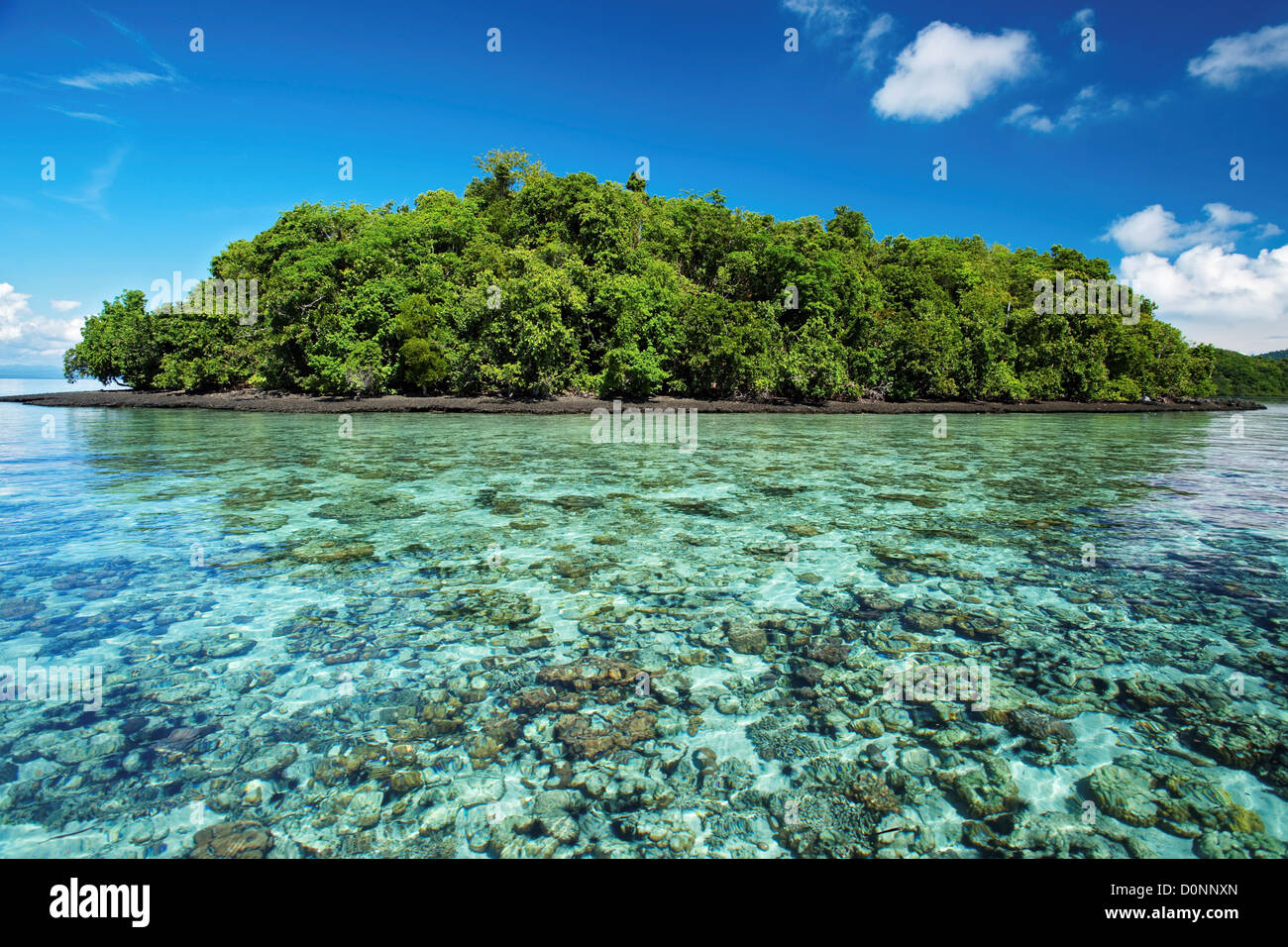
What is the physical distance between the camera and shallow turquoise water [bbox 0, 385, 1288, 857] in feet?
11.6

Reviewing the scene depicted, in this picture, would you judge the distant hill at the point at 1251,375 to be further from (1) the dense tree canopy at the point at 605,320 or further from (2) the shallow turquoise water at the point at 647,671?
(2) the shallow turquoise water at the point at 647,671

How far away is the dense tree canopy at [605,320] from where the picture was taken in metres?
44.7

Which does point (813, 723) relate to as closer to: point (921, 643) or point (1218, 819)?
point (921, 643)

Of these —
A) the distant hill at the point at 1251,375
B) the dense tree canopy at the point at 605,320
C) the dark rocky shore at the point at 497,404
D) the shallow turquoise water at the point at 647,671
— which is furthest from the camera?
the distant hill at the point at 1251,375

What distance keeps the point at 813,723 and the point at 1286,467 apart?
23.9m

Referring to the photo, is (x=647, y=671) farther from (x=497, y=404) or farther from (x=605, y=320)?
(x=605, y=320)

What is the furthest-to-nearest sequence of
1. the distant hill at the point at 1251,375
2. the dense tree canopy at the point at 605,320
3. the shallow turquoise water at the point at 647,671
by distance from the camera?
1. the distant hill at the point at 1251,375
2. the dense tree canopy at the point at 605,320
3. the shallow turquoise water at the point at 647,671

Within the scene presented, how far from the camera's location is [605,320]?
4609 cm

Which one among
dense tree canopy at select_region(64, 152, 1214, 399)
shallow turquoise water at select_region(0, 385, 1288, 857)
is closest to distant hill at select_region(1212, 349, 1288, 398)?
dense tree canopy at select_region(64, 152, 1214, 399)

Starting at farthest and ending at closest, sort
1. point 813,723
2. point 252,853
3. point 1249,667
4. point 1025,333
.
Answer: point 1025,333 < point 1249,667 < point 813,723 < point 252,853

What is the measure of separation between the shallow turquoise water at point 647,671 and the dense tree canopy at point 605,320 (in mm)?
33683

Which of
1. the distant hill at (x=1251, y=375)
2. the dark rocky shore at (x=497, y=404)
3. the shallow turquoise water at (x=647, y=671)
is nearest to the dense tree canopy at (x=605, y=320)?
the dark rocky shore at (x=497, y=404)

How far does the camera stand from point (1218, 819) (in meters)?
3.55

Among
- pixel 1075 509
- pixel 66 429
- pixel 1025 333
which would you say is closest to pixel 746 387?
pixel 1025 333
